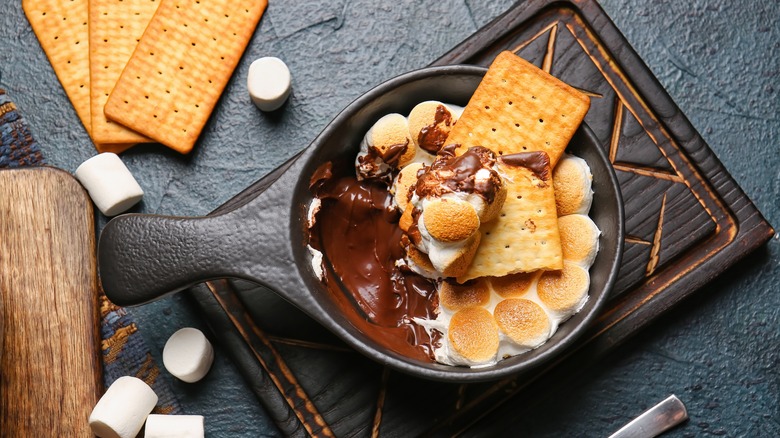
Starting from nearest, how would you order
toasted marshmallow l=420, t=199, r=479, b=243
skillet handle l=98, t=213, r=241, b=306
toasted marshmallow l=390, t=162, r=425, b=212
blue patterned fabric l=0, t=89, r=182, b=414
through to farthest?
toasted marshmallow l=420, t=199, r=479, b=243
skillet handle l=98, t=213, r=241, b=306
toasted marshmallow l=390, t=162, r=425, b=212
blue patterned fabric l=0, t=89, r=182, b=414

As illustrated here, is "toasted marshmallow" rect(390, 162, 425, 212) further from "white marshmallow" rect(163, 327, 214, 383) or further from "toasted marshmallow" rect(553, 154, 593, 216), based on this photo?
"white marshmallow" rect(163, 327, 214, 383)

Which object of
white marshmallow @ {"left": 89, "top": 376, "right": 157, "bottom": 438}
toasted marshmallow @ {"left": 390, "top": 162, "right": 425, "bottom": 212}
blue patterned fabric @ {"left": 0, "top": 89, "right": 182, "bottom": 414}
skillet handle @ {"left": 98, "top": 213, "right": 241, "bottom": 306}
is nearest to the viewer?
skillet handle @ {"left": 98, "top": 213, "right": 241, "bottom": 306}

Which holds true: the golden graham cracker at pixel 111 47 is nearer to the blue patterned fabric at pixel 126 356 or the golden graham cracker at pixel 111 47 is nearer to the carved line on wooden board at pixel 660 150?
the blue patterned fabric at pixel 126 356

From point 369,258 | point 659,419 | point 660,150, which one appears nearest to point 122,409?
point 369,258

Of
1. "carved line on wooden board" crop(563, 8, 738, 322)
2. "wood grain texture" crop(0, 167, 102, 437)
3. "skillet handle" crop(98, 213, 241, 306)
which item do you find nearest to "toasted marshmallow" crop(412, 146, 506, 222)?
"skillet handle" crop(98, 213, 241, 306)

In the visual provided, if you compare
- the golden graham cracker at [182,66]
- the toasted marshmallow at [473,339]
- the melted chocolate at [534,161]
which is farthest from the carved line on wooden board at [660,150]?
the golden graham cracker at [182,66]

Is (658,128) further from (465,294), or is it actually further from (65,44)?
(65,44)

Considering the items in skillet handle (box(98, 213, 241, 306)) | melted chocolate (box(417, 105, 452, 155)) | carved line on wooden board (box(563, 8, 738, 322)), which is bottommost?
carved line on wooden board (box(563, 8, 738, 322))

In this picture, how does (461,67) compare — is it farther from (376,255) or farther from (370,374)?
(370,374)
